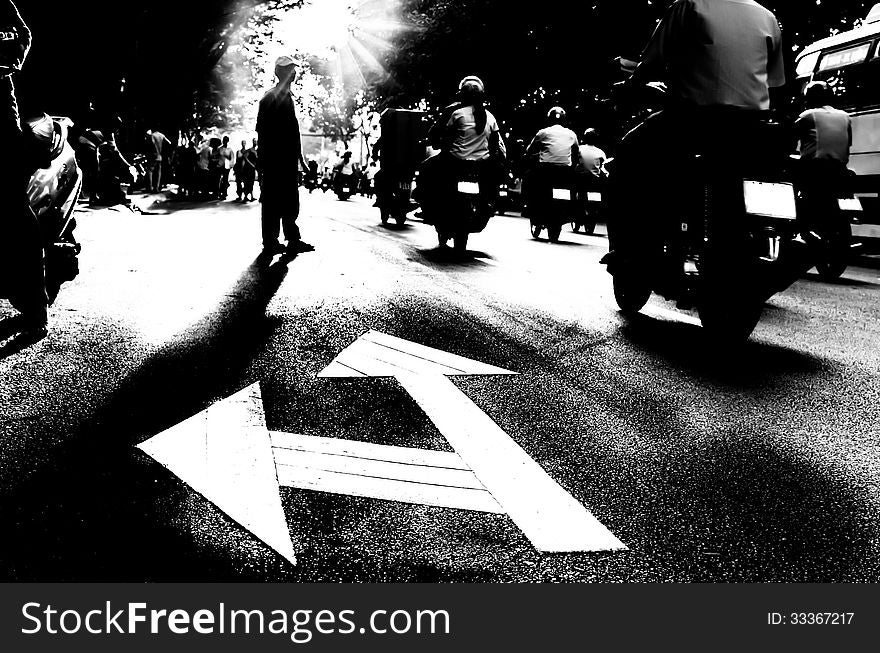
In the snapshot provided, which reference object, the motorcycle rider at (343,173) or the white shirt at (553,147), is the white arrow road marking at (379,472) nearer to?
the white shirt at (553,147)

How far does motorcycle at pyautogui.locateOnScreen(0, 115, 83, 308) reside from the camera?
420 centimetres

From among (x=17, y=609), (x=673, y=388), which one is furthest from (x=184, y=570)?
(x=673, y=388)

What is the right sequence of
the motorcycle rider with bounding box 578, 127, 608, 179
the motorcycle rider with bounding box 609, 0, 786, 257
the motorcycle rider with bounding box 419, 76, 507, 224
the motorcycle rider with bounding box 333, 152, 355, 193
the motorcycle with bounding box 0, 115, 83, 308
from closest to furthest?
1. the motorcycle with bounding box 0, 115, 83, 308
2. the motorcycle rider with bounding box 609, 0, 786, 257
3. the motorcycle rider with bounding box 419, 76, 507, 224
4. the motorcycle rider with bounding box 578, 127, 608, 179
5. the motorcycle rider with bounding box 333, 152, 355, 193

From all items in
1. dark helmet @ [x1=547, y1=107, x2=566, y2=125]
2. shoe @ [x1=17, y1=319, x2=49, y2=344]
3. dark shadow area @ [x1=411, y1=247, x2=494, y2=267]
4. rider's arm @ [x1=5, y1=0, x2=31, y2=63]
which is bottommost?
dark shadow area @ [x1=411, y1=247, x2=494, y2=267]

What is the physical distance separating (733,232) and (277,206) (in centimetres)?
510

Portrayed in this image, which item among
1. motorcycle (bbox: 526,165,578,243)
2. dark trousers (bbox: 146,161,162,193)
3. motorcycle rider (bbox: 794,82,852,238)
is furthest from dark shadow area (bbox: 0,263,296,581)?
dark trousers (bbox: 146,161,162,193)

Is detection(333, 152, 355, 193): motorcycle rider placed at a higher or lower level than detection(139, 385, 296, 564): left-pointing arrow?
lower

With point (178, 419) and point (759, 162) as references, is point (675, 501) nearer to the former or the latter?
point (178, 419)

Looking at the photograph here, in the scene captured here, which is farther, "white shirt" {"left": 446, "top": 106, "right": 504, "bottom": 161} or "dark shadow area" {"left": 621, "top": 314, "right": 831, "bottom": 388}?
"white shirt" {"left": 446, "top": 106, "right": 504, "bottom": 161}

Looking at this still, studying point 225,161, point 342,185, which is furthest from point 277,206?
point 342,185

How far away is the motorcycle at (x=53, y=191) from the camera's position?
13.8 feet

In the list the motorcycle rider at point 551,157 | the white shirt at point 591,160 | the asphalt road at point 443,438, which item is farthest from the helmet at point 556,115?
the asphalt road at point 443,438

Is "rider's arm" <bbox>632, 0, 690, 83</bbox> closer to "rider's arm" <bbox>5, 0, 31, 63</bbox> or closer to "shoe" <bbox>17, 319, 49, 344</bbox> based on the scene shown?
"rider's arm" <bbox>5, 0, 31, 63</bbox>

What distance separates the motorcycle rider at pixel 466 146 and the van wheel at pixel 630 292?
15.2ft
